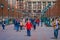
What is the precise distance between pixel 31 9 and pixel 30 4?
351 cm

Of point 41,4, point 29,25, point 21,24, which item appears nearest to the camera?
point 29,25

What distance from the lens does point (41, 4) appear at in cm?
17238

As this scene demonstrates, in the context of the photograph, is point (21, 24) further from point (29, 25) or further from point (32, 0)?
point (32, 0)

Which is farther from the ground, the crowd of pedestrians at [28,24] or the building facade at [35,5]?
the crowd of pedestrians at [28,24]

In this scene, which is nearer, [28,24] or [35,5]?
[28,24]

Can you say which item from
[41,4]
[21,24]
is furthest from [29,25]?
[41,4]

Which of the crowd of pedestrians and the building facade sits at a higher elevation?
the crowd of pedestrians

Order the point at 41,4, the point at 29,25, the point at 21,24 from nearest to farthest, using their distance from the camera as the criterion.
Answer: the point at 29,25 → the point at 21,24 → the point at 41,4

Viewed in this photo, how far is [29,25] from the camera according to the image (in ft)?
71.1

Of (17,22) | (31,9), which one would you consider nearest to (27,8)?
(31,9)

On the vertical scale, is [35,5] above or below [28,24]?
below

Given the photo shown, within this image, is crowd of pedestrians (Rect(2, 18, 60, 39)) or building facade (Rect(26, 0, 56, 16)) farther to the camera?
building facade (Rect(26, 0, 56, 16))

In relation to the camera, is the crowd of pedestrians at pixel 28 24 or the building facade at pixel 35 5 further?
the building facade at pixel 35 5

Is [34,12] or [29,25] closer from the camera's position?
[29,25]
